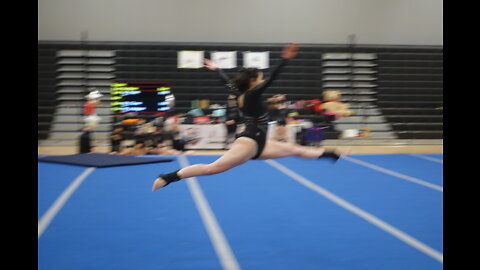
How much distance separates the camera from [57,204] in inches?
214

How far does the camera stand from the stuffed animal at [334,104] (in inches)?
497

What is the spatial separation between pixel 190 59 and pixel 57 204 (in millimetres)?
8335

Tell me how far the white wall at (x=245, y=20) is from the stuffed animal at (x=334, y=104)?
1840 mm

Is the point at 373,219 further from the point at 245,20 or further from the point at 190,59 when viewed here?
the point at 245,20

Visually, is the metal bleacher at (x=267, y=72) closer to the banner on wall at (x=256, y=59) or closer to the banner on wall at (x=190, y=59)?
the banner on wall at (x=190, y=59)

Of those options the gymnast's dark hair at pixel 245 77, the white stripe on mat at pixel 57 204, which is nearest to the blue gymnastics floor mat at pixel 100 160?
the white stripe on mat at pixel 57 204

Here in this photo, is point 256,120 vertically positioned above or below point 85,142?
above

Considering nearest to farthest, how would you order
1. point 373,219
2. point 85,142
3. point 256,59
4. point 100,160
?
point 373,219 → point 100,160 → point 85,142 → point 256,59

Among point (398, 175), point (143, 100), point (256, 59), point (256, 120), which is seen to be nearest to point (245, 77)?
point (256, 120)

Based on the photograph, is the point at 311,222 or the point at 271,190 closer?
the point at 311,222
